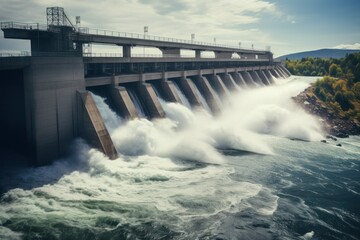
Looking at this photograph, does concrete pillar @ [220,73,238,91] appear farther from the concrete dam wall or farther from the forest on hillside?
the concrete dam wall

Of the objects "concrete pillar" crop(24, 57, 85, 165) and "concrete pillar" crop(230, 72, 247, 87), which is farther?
"concrete pillar" crop(230, 72, 247, 87)

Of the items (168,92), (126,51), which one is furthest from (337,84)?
(126,51)

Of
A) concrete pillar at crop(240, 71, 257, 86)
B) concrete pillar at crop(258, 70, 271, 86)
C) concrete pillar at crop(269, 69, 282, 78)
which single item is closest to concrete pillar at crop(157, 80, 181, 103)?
concrete pillar at crop(240, 71, 257, 86)

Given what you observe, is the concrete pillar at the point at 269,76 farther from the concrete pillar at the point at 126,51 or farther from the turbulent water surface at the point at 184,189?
the concrete pillar at the point at 126,51

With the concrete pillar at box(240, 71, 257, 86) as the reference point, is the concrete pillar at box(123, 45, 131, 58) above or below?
above

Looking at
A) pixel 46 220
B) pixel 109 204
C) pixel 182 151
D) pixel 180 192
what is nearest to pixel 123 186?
pixel 109 204

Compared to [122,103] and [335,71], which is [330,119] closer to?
[122,103]

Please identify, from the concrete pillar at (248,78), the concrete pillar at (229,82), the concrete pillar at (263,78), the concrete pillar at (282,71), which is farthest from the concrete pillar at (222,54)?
the concrete pillar at (282,71)
